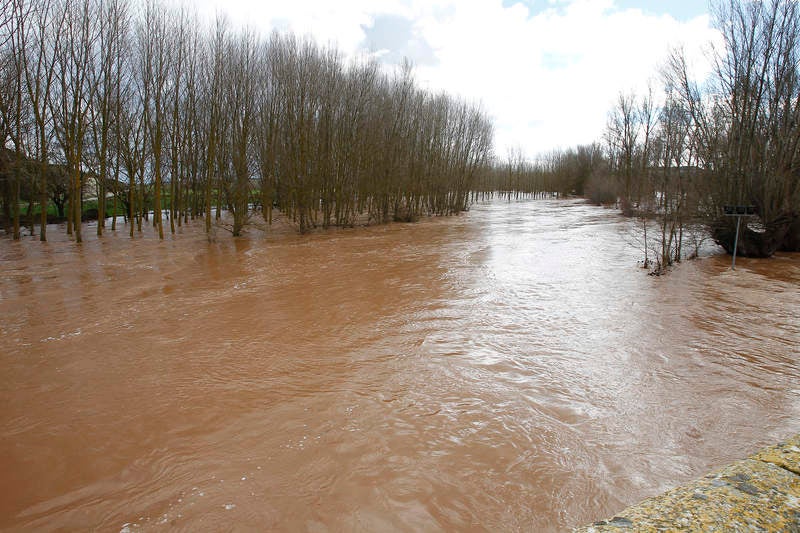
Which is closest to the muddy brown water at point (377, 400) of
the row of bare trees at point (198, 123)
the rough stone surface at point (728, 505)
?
the rough stone surface at point (728, 505)

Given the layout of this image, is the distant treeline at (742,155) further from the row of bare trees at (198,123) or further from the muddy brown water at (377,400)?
the row of bare trees at (198,123)

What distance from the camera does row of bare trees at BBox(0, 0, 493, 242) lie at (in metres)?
15.0

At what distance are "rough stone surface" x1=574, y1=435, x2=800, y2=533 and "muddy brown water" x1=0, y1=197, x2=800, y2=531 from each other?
184cm

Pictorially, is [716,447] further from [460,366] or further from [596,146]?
[596,146]

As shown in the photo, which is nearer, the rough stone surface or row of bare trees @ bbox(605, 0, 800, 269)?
the rough stone surface

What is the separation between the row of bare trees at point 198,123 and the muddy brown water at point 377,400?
950cm

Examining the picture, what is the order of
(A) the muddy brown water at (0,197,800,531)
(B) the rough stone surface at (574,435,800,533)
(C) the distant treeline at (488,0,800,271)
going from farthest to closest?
(C) the distant treeline at (488,0,800,271) < (A) the muddy brown water at (0,197,800,531) < (B) the rough stone surface at (574,435,800,533)

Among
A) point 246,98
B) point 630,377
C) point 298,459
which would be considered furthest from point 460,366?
point 246,98

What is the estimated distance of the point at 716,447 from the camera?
11.4 feet

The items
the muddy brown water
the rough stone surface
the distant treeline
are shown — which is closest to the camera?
the rough stone surface

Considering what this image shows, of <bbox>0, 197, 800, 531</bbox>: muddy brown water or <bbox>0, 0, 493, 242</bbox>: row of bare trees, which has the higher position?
<bbox>0, 0, 493, 242</bbox>: row of bare trees

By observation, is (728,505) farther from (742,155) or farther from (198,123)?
(198,123)

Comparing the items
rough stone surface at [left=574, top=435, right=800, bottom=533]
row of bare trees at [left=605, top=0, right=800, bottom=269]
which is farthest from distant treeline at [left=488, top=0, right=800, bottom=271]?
rough stone surface at [left=574, top=435, right=800, bottom=533]

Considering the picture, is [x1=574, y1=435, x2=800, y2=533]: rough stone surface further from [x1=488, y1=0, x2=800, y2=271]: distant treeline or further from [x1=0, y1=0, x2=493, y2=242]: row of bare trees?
[x1=0, y1=0, x2=493, y2=242]: row of bare trees
